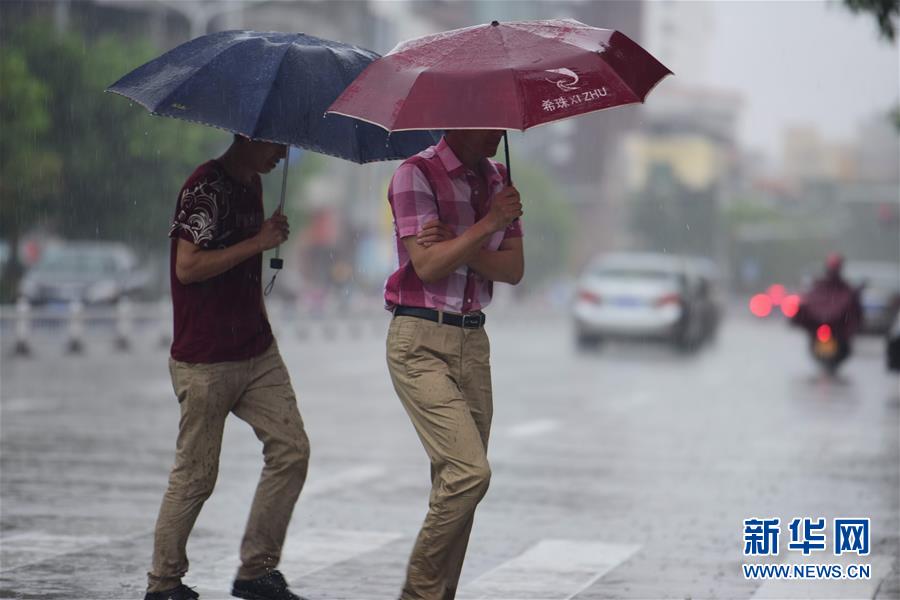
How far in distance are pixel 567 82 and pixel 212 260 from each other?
1445mm

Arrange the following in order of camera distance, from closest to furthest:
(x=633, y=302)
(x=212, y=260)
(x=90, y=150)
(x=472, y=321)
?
(x=472, y=321) → (x=212, y=260) → (x=633, y=302) → (x=90, y=150)

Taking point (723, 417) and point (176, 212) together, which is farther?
point (723, 417)

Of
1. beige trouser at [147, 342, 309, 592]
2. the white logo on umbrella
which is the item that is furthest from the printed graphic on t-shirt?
the white logo on umbrella

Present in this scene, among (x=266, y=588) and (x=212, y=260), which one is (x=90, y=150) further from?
(x=212, y=260)

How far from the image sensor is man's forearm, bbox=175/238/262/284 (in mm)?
6340

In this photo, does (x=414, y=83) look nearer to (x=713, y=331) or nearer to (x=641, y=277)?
(x=641, y=277)

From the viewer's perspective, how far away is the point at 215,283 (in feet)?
21.2

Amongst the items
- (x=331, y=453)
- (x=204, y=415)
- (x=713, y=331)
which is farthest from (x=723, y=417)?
(x=713, y=331)

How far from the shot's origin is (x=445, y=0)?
110 meters

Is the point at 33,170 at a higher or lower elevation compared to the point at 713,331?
higher

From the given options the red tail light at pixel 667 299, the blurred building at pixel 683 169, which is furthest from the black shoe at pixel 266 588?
the blurred building at pixel 683 169

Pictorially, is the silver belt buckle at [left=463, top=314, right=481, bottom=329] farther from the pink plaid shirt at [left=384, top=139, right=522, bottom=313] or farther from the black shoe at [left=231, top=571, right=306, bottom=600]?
the black shoe at [left=231, top=571, right=306, bottom=600]

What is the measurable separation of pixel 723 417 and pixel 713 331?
55.1 ft

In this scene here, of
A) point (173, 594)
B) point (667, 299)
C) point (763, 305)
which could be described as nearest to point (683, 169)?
point (763, 305)
